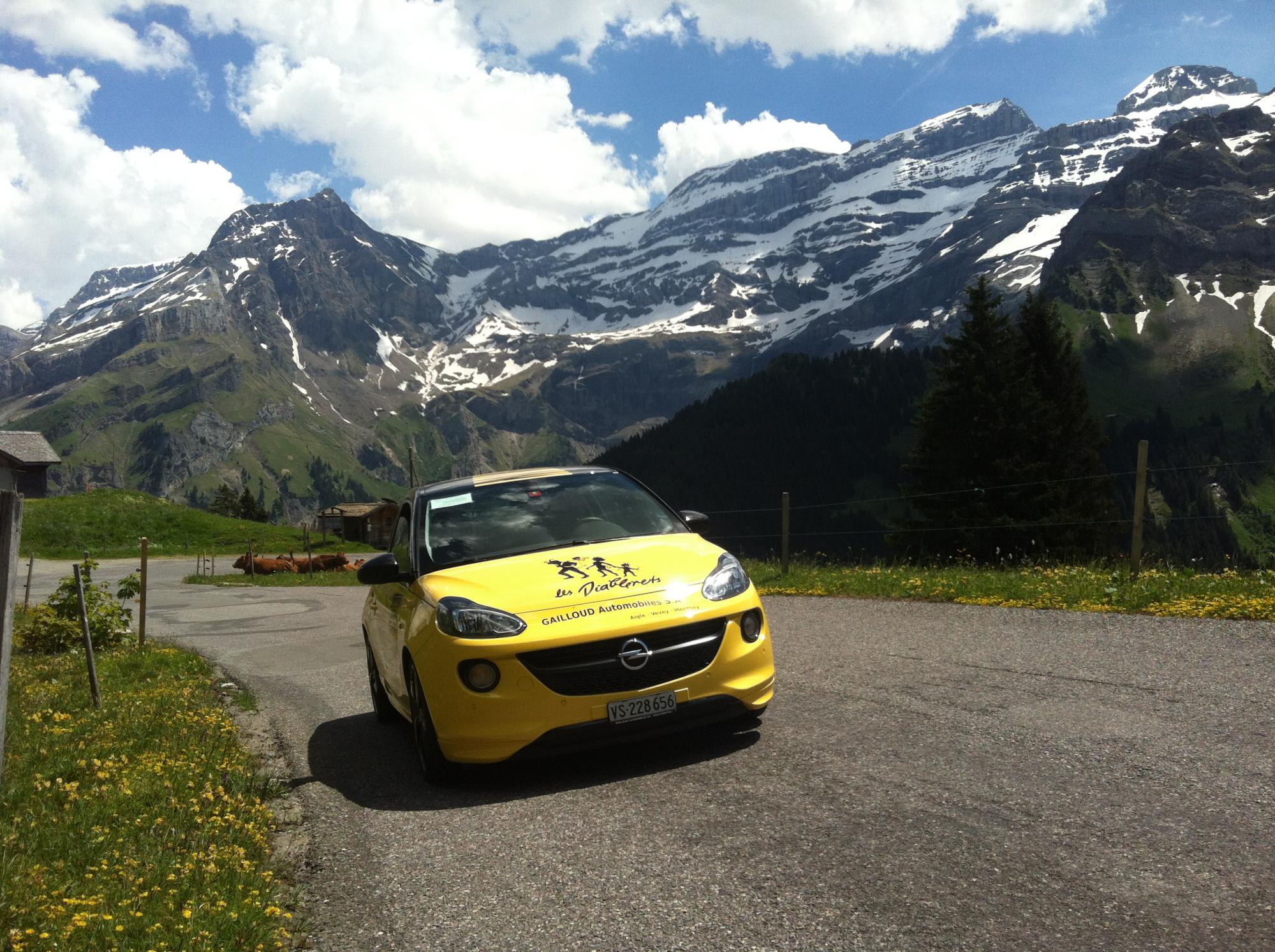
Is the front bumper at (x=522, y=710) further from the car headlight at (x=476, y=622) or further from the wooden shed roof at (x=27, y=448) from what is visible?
the wooden shed roof at (x=27, y=448)

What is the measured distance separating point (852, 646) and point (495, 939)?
22.1 feet

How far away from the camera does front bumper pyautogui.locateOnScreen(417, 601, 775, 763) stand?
5.80 m

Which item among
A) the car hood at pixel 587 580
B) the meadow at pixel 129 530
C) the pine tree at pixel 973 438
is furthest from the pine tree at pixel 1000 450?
the meadow at pixel 129 530

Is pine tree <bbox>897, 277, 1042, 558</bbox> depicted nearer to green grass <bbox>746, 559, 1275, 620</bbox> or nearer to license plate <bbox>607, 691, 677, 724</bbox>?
green grass <bbox>746, 559, 1275, 620</bbox>

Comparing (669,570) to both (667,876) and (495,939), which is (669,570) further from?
(495,939)

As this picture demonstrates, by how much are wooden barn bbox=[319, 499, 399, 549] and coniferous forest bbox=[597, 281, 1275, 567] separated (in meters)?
37.6

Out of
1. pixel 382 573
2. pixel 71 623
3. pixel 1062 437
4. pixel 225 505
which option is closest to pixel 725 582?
pixel 382 573

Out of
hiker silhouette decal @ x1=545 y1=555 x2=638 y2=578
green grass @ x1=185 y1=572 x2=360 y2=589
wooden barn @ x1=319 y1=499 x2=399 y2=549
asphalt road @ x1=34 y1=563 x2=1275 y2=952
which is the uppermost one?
hiker silhouette decal @ x1=545 y1=555 x2=638 y2=578

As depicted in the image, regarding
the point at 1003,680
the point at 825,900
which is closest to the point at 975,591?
the point at 1003,680

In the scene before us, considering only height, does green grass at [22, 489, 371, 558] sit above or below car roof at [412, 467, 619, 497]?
below

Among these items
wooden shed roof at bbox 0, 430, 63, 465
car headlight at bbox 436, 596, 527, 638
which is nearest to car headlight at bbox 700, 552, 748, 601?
car headlight at bbox 436, 596, 527, 638

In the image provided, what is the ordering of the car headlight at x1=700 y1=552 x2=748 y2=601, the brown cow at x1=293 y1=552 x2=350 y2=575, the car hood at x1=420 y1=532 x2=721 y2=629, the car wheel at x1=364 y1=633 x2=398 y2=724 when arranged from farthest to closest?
the brown cow at x1=293 y1=552 x2=350 y2=575 → the car wheel at x1=364 y1=633 x2=398 y2=724 → the car headlight at x1=700 y1=552 x2=748 y2=601 → the car hood at x1=420 y1=532 x2=721 y2=629

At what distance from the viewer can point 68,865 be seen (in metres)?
4.78

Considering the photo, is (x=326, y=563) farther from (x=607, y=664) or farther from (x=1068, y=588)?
(x=607, y=664)
